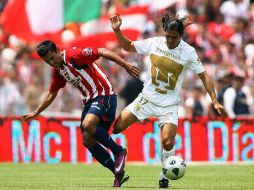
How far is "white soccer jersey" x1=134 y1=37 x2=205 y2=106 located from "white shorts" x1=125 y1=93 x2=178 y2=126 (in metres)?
0.08

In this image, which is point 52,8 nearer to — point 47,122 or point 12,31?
point 12,31

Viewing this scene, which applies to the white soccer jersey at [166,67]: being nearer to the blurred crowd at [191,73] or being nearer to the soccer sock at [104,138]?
the soccer sock at [104,138]

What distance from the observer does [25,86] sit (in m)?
25.8

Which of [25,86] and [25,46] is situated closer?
[25,86]

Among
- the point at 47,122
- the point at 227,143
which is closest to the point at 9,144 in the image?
the point at 47,122

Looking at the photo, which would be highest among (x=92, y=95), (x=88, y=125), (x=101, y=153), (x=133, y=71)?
(x=133, y=71)

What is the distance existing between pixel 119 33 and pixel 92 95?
3.24 ft

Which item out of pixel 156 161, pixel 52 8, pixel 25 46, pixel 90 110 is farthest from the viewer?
pixel 25 46

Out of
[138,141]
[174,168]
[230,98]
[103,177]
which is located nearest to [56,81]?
[174,168]

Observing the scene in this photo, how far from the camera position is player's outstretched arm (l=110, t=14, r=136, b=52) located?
561 inches

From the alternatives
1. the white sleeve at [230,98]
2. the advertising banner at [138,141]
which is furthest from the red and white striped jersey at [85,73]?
the white sleeve at [230,98]

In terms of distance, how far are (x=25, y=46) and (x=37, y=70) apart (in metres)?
2.86

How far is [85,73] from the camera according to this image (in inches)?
571

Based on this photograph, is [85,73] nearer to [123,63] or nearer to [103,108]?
[103,108]
